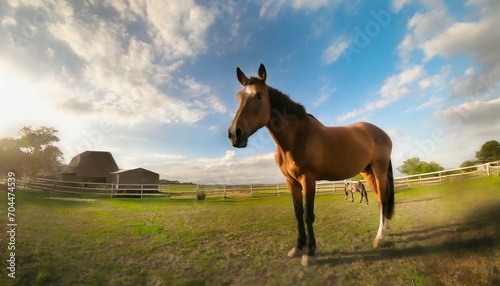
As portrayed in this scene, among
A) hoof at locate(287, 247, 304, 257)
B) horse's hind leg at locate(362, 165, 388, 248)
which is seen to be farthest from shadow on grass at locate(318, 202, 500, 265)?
hoof at locate(287, 247, 304, 257)

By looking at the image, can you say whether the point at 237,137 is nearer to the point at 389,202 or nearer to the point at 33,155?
the point at 389,202

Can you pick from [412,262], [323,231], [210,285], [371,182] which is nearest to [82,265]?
[210,285]

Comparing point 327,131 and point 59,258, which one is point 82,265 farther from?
point 327,131

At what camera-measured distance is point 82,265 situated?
246cm

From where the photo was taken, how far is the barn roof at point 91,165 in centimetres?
2548

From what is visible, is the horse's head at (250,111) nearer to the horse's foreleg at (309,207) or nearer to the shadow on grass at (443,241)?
the horse's foreleg at (309,207)

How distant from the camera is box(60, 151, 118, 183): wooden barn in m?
25.1

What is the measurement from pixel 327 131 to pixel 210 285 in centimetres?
271

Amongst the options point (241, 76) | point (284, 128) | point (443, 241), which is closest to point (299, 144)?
point (284, 128)

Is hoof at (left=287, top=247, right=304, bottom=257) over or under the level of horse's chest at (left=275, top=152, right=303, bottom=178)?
under

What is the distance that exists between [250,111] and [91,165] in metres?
31.3

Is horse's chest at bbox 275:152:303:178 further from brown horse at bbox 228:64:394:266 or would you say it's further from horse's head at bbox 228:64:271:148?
horse's head at bbox 228:64:271:148

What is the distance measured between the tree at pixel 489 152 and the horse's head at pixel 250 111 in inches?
258

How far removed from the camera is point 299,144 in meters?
3.01
